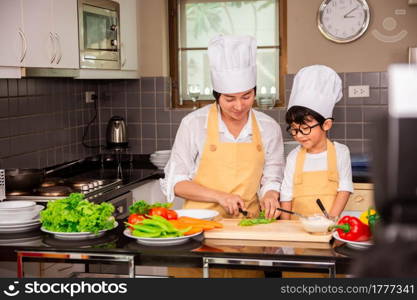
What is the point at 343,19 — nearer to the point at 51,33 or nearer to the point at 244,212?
the point at 51,33

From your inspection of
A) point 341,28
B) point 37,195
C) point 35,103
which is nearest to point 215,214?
point 37,195

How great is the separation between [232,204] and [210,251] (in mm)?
588

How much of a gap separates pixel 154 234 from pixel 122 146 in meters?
2.98

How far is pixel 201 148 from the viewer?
10.2ft

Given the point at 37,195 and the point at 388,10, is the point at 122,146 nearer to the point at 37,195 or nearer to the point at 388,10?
the point at 37,195

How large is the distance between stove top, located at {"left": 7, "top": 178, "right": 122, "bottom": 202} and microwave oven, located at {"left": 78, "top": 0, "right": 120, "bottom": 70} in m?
0.73

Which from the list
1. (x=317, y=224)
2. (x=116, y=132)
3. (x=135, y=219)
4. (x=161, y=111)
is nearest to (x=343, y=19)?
(x=161, y=111)

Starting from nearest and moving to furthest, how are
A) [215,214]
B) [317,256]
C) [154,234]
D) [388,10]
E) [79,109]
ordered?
[317,256] → [154,234] → [215,214] → [388,10] → [79,109]

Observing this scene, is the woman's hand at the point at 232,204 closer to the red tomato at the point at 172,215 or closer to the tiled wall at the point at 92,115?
the red tomato at the point at 172,215

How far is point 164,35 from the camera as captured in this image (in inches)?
206

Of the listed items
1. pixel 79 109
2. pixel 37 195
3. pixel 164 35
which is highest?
pixel 164 35

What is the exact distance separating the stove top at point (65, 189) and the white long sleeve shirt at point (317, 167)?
1.32 meters

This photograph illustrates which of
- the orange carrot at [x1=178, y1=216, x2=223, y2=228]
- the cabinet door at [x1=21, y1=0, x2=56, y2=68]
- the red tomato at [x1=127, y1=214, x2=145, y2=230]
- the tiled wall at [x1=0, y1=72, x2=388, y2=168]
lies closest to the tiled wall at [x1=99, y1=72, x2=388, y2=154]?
the tiled wall at [x1=0, y1=72, x2=388, y2=168]

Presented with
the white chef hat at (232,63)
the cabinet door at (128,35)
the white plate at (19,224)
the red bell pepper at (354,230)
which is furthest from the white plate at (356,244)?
the cabinet door at (128,35)
